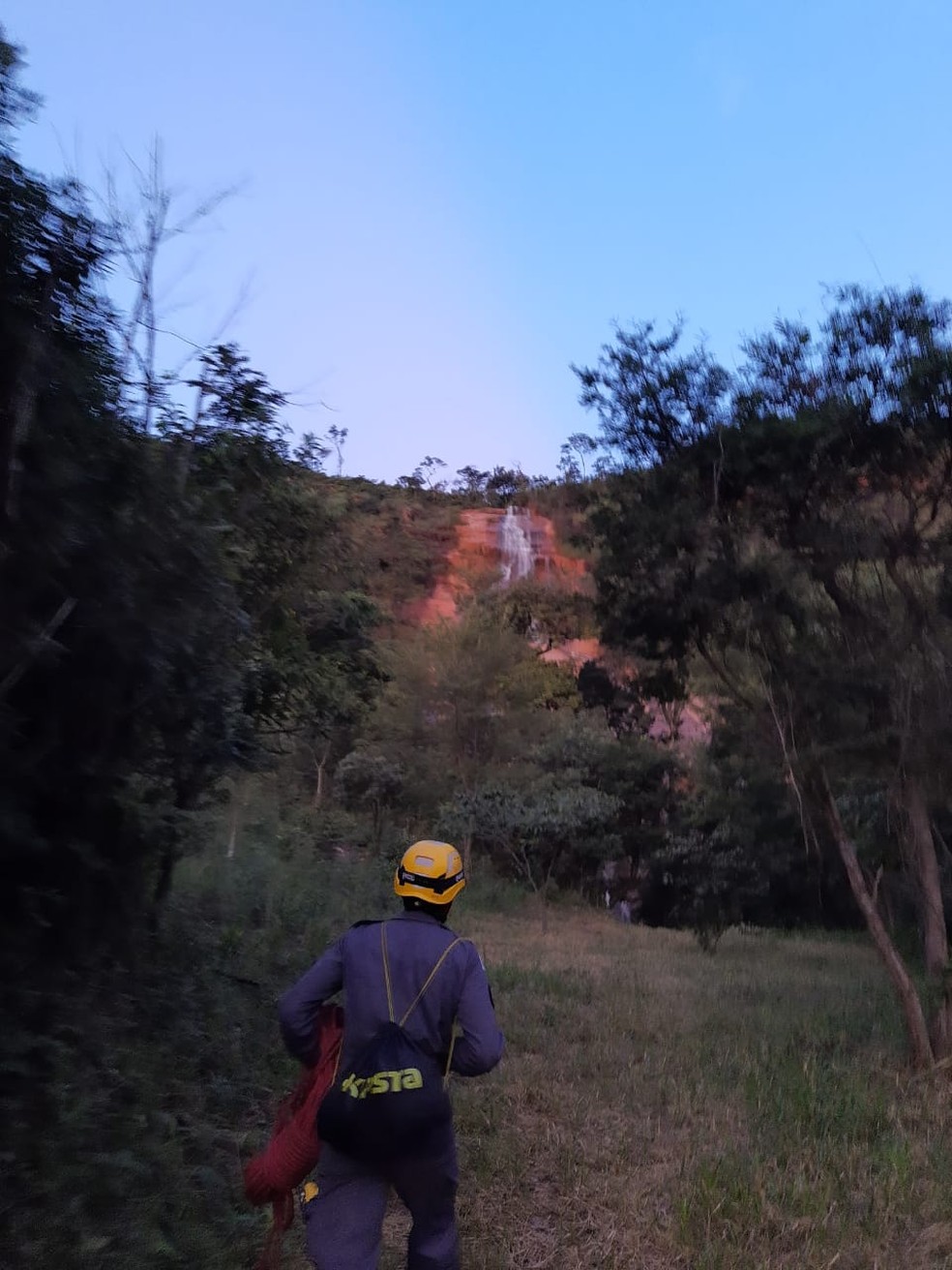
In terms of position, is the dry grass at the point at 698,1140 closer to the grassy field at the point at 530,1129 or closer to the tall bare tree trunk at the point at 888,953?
the grassy field at the point at 530,1129

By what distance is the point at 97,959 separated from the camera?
13.5ft

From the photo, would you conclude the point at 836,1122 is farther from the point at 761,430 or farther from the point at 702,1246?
the point at 761,430

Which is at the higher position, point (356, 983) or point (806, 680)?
point (806, 680)

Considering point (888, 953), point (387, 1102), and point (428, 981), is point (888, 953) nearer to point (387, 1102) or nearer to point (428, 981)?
point (428, 981)

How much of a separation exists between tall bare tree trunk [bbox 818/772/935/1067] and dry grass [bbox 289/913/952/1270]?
9.4 inches

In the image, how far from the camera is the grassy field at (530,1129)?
131 inches

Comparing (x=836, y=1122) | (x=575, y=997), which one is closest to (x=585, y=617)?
(x=575, y=997)

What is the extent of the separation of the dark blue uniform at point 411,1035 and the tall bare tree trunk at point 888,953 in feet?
17.0

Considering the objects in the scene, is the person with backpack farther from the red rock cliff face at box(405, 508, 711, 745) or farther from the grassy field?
the red rock cliff face at box(405, 508, 711, 745)

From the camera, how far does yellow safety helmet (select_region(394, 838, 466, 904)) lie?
312cm

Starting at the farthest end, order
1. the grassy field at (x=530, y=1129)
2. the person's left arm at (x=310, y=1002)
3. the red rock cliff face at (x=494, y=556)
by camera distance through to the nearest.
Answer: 1. the red rock cliff face at (x=494, y=556)
2. the grassy field at (x=530, y=1129)
3. the person's left arm at (x=310, y=1002)

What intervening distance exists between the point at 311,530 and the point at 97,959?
463cm

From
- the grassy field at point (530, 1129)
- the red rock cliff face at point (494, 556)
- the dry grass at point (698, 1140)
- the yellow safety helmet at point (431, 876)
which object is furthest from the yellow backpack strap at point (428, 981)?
the red rock cliff face at point (494, 556)

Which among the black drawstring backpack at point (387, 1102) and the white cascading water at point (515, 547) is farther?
the white cascading water at point (515, 547)
